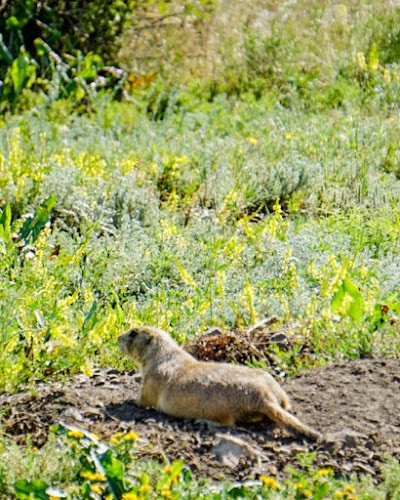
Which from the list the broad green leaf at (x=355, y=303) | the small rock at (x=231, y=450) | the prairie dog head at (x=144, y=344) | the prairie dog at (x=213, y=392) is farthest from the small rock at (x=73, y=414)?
the broad green leaf at (x=355, y=303)

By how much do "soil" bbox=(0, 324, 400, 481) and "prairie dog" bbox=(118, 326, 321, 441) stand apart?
46 mm

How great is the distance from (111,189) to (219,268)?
1.84 metres

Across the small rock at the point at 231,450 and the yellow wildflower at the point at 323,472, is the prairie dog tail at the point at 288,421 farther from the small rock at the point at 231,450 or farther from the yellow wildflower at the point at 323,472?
the yellow wildflower at the point at 323,472

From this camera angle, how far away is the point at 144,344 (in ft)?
16.1

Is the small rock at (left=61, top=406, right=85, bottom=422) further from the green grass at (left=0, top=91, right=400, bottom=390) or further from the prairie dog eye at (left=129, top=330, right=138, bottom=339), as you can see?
the prairie dog eye at (left=129, top=330, right=138, bottom=339)

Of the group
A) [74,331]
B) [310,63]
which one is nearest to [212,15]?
[310,63]

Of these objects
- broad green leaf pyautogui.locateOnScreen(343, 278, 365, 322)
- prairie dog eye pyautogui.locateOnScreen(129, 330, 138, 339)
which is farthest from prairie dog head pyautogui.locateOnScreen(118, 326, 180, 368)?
broad green leaf pyautogui.locateOnScreen(343, 278, 365, 322)

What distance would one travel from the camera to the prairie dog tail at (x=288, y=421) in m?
4.32

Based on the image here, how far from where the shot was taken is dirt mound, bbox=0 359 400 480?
4.20 m

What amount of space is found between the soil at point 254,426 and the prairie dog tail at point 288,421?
3cm

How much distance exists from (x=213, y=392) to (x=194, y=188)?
3737 mm

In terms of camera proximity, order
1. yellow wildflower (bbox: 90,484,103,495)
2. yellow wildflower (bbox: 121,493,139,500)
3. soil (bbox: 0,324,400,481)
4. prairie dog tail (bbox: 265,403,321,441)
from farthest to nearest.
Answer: prairie dog tail (bbox: 265,403,321,441)
soil (bbox: 0,324,400,481)
yellow wildflower (bbox: 90,484,103,495)
yellow wildflower (bbox: 121,493,139,500)

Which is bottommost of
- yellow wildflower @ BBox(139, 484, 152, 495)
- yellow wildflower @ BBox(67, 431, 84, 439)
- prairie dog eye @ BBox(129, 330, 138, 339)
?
prairie dog eye @ BBox(129, 330, 138, 339)

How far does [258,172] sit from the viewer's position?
8.49 m
